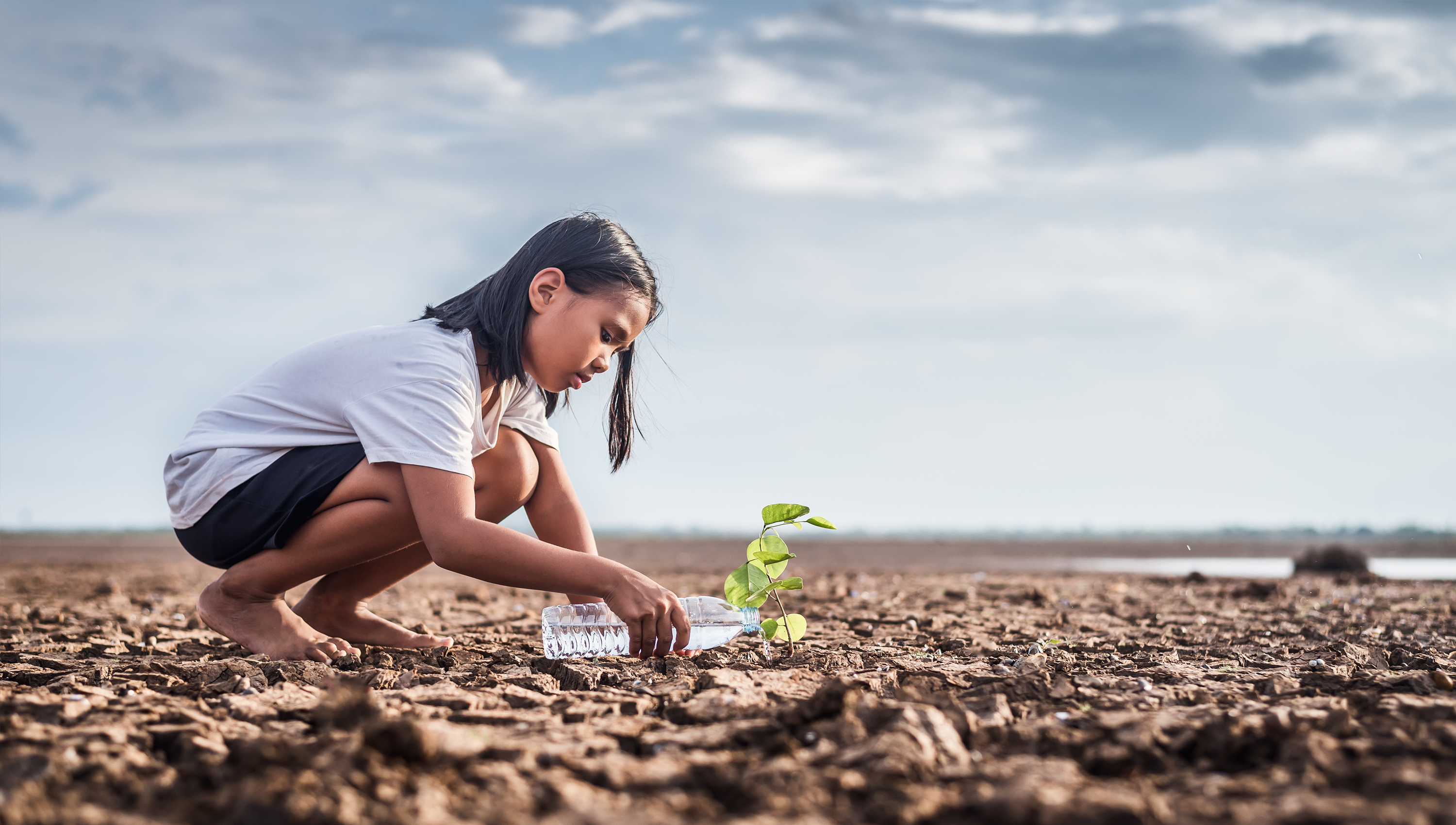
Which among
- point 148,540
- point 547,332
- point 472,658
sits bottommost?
point 148,540

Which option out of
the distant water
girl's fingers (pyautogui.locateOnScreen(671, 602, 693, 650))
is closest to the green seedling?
girl's fingers (pyautogui.locateOnScreen(671, 602, 693, 650))

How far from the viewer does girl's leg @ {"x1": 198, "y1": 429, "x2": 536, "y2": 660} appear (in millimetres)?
2779

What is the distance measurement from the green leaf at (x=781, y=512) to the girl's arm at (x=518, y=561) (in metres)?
0.49

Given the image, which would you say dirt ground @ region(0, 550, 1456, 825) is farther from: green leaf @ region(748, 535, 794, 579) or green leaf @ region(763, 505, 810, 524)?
green leaf @ region(763, 505, 810, 524)

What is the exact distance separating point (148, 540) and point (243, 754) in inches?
1395

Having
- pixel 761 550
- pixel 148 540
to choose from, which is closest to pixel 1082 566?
pixel 761 550

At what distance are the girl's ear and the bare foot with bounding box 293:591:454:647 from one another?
123 centimetres

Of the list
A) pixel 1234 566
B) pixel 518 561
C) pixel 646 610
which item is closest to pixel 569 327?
pixel 518 561

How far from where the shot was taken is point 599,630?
326 cm

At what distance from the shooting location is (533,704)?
6.95 ft

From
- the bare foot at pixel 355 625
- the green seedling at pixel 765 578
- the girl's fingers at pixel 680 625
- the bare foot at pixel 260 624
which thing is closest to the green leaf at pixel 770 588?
the green seedling at pixel 765 578

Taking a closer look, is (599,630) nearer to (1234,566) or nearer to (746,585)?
(746,585)

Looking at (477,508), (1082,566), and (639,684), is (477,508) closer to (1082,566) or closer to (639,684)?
A: (639,684)

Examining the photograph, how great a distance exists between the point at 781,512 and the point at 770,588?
0.85ft
